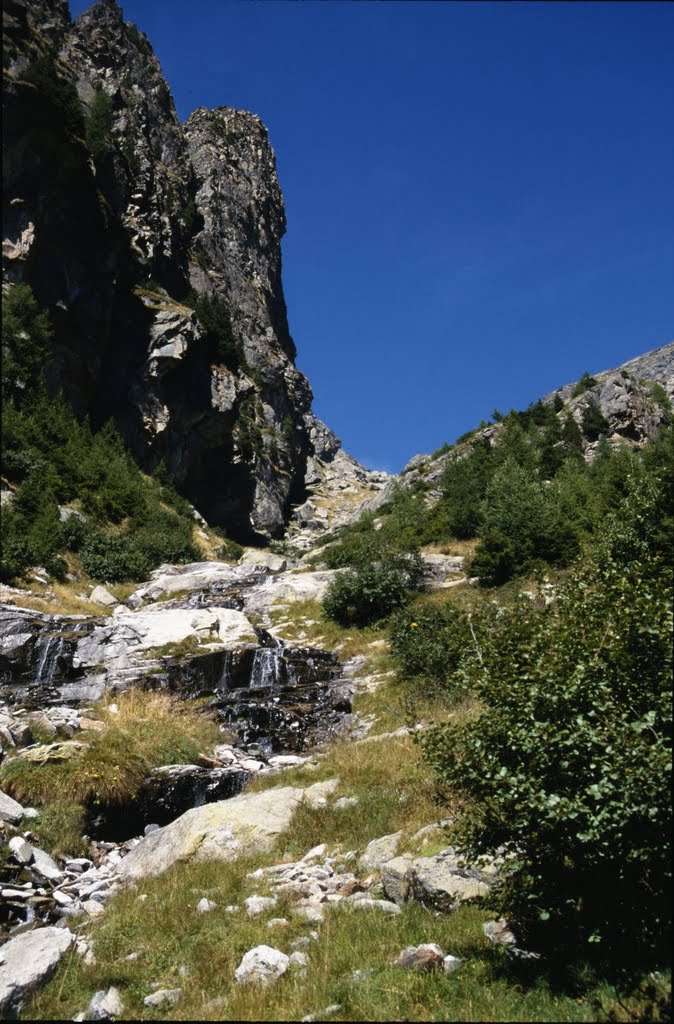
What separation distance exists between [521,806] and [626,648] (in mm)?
1424

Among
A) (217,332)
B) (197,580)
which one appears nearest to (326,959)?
(197,580)

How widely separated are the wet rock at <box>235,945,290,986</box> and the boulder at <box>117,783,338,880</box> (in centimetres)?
294

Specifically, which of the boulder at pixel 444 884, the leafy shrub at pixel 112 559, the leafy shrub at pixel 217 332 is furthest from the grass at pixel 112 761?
the leafy shrub at pixel 217 332

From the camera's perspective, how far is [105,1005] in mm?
4898

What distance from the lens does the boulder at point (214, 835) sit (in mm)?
8180

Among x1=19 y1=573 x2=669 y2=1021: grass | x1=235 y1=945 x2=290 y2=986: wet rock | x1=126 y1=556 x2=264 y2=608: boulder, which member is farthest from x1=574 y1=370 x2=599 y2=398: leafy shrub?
x1=235 y1=945 x2=290 y2=986: wet rock

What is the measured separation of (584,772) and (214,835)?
19.9ft

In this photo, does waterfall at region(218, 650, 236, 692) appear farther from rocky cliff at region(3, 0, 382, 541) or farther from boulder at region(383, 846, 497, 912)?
rocky cliff at region(3, 0, 382, 541)

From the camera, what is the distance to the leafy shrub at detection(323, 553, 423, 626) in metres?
22.5

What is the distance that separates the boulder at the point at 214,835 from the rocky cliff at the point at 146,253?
4170cm

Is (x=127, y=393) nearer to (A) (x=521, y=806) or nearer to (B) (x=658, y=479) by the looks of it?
(B) (x=658, y=479)

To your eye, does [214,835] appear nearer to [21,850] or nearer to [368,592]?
[21,850]

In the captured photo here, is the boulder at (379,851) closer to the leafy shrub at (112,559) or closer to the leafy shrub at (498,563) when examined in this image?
the leafy shrub at (498,563)

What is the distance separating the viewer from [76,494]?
38.5 meters
